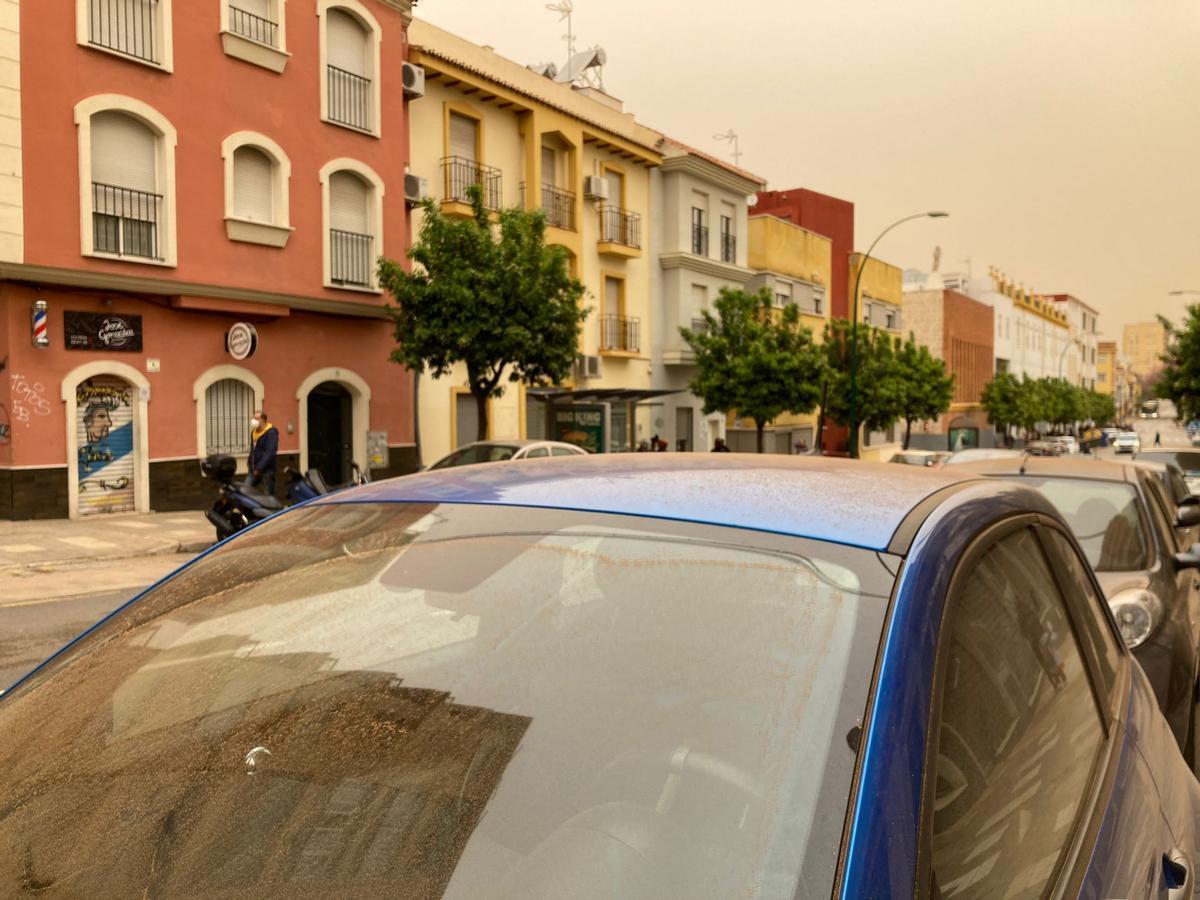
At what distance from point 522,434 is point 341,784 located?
84.1ft

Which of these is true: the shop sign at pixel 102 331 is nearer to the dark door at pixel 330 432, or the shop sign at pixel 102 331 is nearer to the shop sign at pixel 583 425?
the dark door at pixel 330 432

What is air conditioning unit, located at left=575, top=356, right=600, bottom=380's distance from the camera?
2880 cm

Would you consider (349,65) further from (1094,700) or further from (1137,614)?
(1094,700)

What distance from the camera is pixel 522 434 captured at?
27.0 m

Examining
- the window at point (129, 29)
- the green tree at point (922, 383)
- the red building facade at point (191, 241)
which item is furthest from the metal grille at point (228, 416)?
the green tree at point (922, 383)

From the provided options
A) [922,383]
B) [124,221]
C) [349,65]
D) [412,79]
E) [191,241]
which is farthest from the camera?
[922,383]

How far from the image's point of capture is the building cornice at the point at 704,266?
3269cm

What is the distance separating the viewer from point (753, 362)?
30.4m

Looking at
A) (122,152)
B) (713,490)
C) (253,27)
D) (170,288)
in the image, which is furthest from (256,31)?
(713,490)

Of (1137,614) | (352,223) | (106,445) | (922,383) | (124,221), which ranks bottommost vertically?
(1137,614)

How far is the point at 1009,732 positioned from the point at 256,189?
63.9 feet

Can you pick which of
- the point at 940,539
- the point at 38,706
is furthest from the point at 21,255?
the point at 940,539

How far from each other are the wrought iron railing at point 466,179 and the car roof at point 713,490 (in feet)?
72.5

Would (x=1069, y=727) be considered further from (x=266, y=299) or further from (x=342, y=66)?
(x=342, y=66)
